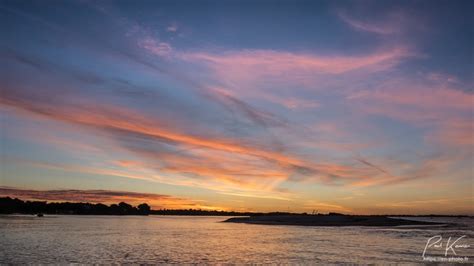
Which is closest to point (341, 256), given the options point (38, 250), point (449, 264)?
point (449, 264)

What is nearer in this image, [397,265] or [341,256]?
[397,265]

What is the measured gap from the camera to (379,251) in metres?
44.6

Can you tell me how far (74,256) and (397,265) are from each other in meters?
31.6

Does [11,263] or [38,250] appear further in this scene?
[38,250]

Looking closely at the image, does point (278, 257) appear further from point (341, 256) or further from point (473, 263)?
point (473, 263)

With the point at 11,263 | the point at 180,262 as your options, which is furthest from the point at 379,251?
the point at 11,263

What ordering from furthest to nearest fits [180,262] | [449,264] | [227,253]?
[227,253]
[180,262]
[449,264]

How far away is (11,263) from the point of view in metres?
35.2

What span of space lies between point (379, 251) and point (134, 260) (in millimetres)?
27039

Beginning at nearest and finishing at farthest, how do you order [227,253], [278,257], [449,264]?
1. [449,264]
2. [278,257]
3. [227,253]

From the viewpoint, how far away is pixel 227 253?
44281 mm

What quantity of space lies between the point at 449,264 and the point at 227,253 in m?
22.2

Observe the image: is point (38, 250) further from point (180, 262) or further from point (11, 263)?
point (180, 262)

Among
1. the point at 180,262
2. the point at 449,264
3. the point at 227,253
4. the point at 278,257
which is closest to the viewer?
the point at 449,264
